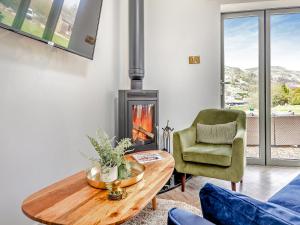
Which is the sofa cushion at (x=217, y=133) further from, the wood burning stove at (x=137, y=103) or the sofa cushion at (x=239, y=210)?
the sofa cushion at (x=239, y=210)

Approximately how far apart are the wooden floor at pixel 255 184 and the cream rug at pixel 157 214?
0.53 feet

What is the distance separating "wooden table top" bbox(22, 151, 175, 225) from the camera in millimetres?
1117

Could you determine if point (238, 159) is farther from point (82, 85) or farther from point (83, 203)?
point (82, 85)

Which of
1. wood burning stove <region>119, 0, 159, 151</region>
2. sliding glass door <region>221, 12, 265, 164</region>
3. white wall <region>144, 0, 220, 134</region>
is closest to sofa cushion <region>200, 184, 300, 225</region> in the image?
wood burning stove <region>119, 0, 159, 151</region>

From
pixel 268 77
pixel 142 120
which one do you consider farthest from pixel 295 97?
pixel 142 120

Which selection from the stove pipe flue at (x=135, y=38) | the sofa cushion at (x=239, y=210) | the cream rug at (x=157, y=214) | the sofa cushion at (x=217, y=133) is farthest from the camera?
the stove pipe flue at (x=135, y=38)

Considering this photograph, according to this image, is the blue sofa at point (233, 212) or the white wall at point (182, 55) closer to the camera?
the blue sofa at point (233, 212)

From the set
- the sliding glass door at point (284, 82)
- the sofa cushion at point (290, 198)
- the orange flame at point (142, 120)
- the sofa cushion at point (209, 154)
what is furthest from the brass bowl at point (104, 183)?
the sliding glass door at point (284, 82)

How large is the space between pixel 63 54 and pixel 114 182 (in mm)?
1416

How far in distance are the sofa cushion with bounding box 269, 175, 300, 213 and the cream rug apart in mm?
858

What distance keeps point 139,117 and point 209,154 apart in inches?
41.6

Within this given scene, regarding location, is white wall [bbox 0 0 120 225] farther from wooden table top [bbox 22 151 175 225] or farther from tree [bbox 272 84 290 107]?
tree [bbox 272 84 290 107]

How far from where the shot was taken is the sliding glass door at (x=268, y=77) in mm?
3549

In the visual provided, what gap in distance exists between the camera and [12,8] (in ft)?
5.20
